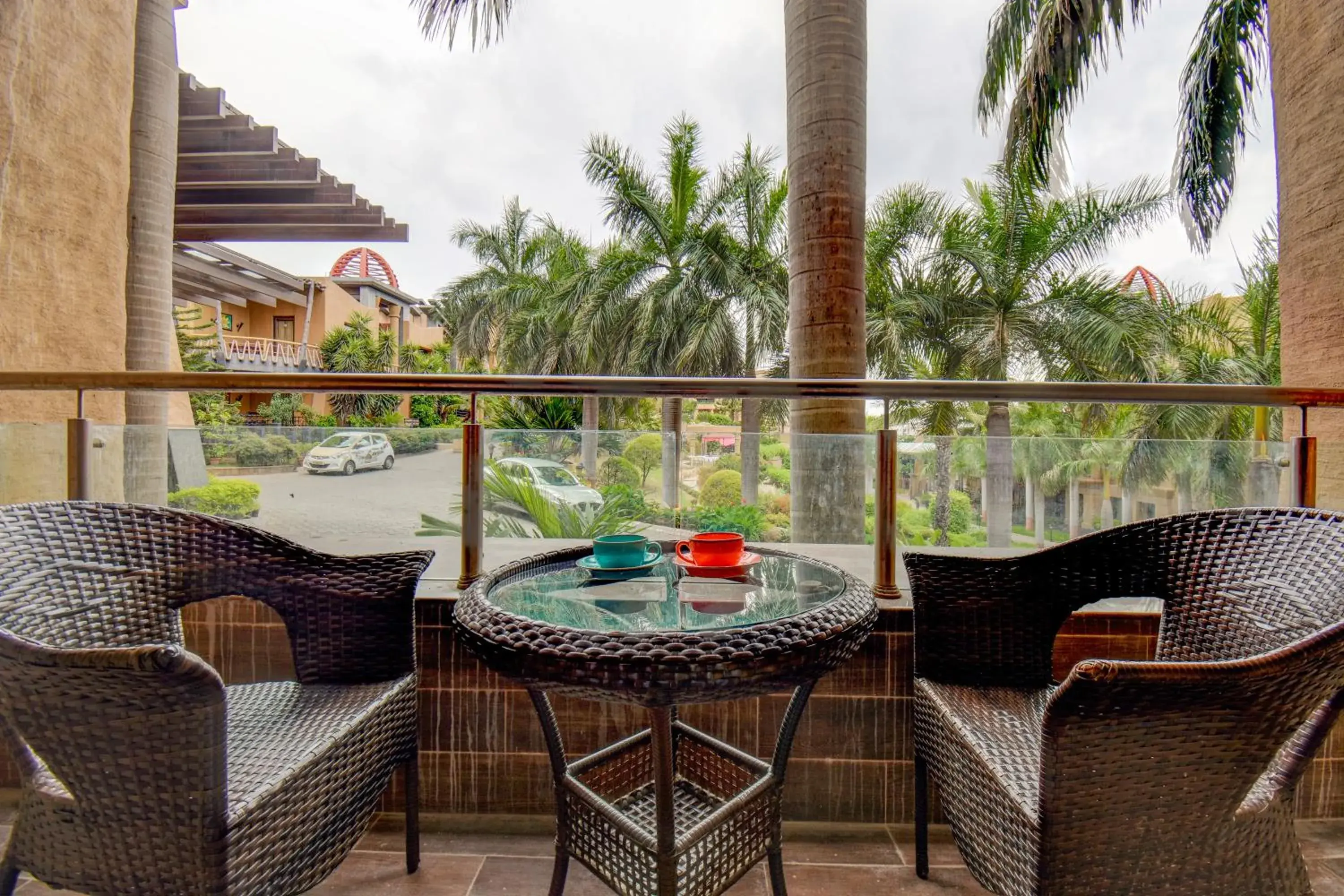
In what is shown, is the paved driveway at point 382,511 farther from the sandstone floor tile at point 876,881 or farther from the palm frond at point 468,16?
the palm frond at point 468,16

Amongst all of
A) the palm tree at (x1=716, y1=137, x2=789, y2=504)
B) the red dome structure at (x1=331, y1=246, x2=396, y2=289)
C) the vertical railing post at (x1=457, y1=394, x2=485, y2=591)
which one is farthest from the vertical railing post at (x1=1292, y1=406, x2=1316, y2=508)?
the red dome structure at (x1=331, y1=246, x2=396, y2=289)

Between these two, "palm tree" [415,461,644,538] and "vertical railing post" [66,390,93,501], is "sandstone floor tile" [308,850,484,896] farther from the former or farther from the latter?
"vertical railing post" [66,390,93,501]

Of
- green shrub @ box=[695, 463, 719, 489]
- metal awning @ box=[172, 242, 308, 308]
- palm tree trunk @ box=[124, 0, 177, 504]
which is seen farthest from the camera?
metal awning @ box=[172, 242, 308, 308]

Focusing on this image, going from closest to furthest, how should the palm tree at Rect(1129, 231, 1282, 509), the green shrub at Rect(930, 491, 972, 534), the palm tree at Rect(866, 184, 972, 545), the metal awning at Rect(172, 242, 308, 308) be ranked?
the green shrub at Rect(930, 491, 972, 534)
the palm tree at Rect(1129, 231, 1282, 509)
the palm tree at Rect(866, 184, 972, 545)
the metal awning at Rect(172, 242, 308, 308)

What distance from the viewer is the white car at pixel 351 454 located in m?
2.00

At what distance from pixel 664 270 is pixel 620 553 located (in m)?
11.5

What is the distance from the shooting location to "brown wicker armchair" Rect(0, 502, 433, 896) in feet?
2.82

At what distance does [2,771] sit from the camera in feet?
5.76

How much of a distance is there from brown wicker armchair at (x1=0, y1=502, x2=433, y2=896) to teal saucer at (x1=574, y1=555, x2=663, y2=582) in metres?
0.45

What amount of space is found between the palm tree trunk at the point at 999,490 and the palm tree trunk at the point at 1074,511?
6.3 inches

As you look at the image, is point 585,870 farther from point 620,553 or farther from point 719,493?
point 719,493

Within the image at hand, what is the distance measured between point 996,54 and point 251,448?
675 cm

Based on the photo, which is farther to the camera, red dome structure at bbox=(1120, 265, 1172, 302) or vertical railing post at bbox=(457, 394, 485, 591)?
red dome structure at bbox=(1120, 265, 1172, 302)

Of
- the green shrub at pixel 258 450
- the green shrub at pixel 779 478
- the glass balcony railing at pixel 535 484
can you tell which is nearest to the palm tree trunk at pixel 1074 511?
the glass balcony railing at pixel 535 484
